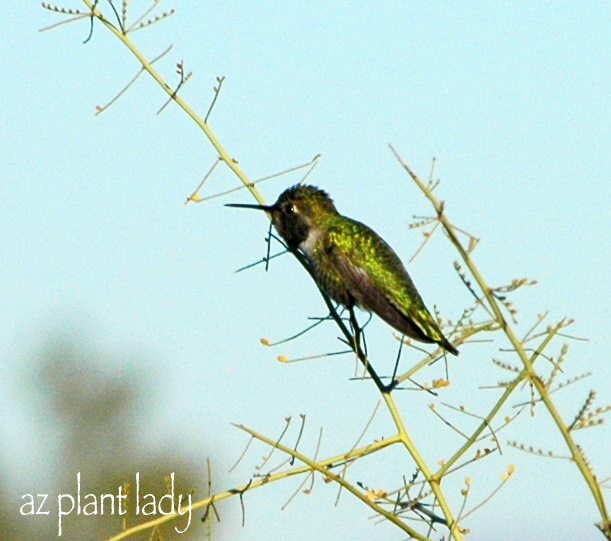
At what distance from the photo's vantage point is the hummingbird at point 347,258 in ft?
21.2

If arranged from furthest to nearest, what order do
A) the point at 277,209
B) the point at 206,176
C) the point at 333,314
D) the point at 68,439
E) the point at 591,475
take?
the point at 68,439, the point at 277,209, the point at 333,314, the point at 206,176, the point at 591,475

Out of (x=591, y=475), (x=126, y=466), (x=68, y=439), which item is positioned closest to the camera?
(x=591, y=475)

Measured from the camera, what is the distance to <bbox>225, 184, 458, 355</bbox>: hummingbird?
6.46 m

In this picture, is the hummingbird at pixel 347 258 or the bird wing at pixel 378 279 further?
the hummingbird at pixel 347 258

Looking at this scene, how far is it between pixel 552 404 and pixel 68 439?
23.9 m

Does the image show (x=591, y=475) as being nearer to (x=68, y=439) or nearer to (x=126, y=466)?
(x=126, y=466)

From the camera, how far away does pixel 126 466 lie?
23641 mm

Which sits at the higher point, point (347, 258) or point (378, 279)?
point (347, 258)

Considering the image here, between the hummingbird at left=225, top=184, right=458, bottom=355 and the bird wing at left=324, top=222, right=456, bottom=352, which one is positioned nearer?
the bird wing at left=324, top=222, right=456, bottom=352

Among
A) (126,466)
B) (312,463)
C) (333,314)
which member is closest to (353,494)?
(312,463)

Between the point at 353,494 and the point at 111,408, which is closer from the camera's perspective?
the point at 353,494

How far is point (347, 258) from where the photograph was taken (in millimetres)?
6730

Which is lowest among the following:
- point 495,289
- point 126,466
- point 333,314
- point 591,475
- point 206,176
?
point 591,475

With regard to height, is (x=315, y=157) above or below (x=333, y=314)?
above
